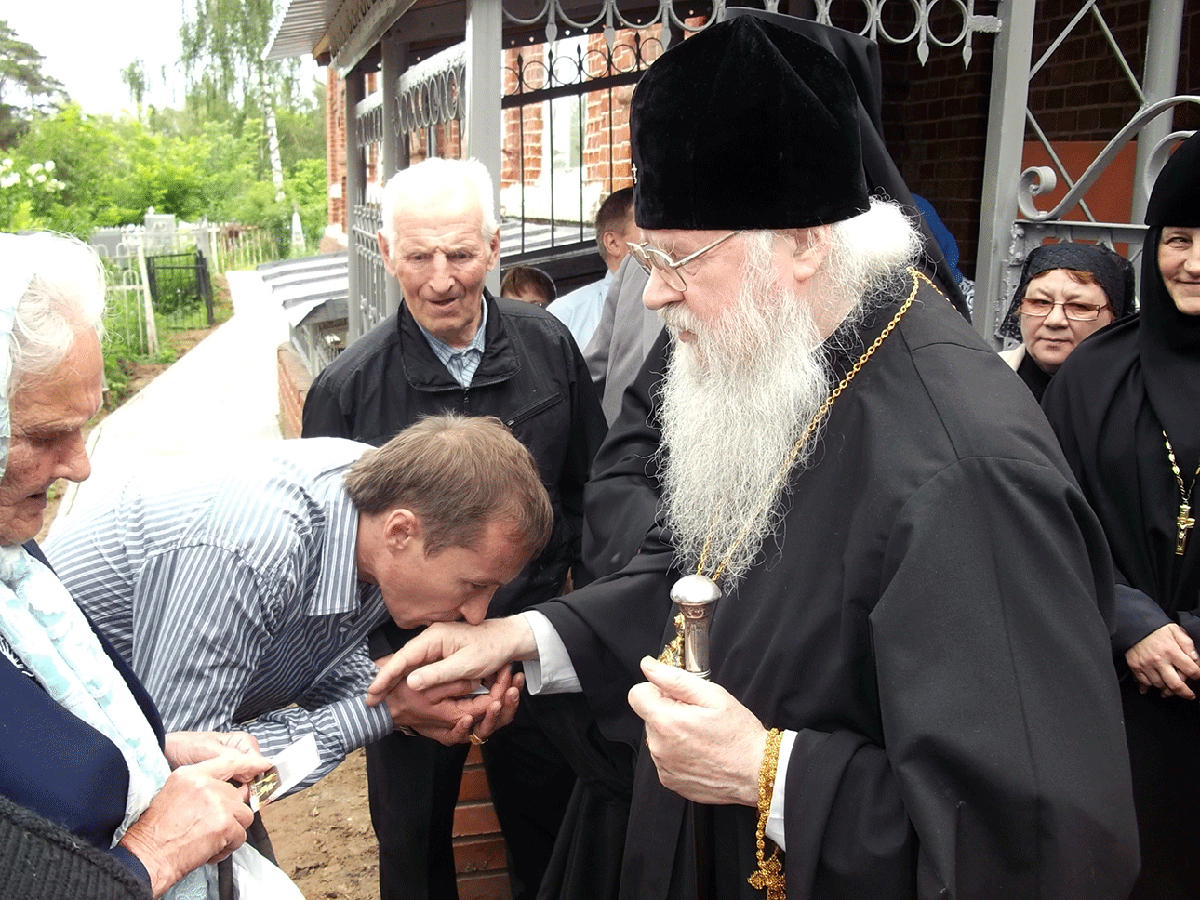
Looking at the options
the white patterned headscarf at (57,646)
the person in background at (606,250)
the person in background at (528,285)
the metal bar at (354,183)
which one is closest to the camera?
the white patterned headscarf at (57,646)

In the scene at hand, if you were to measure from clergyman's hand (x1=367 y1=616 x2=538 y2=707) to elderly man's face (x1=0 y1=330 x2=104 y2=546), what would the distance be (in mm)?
936

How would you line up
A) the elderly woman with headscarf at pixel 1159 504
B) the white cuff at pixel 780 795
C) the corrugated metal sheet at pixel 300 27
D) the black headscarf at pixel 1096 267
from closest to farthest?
the white cuff at pixel 780 795 → the elderly woman with headscarf at pixel 1159 504 → the black headscarf at pixel 1096 267 → the corrugated metal sheet at pixel 300 27

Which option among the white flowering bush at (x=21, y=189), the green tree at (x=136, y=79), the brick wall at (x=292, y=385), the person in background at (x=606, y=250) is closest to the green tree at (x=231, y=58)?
the green tree at (x=136, y=79)

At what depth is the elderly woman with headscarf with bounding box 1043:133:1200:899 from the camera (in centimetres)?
251

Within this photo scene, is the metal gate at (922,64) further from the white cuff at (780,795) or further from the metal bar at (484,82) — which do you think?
the white cuff at (780,795)

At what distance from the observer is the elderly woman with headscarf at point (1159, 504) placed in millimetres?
2508

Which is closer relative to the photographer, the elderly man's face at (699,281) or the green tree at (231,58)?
the elderly man's face at (699,281)

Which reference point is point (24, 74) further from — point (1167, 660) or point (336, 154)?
point (1167, 660)

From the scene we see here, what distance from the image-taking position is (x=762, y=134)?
1773mm

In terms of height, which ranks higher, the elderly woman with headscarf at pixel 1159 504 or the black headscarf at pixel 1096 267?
the black headscarf at pixel 1096 267

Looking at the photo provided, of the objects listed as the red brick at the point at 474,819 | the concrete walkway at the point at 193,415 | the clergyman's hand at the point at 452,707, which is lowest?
the concrete walkway at the point at 193,415

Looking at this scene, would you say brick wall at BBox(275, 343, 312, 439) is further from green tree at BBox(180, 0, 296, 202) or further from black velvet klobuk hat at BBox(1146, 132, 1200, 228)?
green tree at BBox(180, 0, 296, 202)

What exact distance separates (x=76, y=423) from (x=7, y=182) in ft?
45.8

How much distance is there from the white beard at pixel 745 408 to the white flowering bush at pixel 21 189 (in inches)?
503
